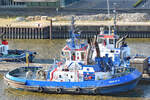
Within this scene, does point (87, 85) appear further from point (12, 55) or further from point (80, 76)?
point (12, 55)

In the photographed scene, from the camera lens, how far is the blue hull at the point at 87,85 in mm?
49062

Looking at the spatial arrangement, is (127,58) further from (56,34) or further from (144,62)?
(56,34)

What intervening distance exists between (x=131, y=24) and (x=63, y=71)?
31983mm

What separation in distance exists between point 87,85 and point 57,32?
102 feet

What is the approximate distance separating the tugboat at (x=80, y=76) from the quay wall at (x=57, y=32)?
27041 millimetres

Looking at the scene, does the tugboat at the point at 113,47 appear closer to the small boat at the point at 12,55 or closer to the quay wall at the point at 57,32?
the small boat at the point at 12,55

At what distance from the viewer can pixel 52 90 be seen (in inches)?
1961

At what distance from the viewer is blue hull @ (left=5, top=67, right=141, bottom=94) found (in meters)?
49.1

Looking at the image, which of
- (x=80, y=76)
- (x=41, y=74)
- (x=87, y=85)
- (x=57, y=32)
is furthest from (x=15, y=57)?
(x=57, y=32)

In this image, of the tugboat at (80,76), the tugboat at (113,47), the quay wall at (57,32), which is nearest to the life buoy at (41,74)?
the tugboat at (80,76)

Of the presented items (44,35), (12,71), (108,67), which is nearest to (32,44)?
(44,35)

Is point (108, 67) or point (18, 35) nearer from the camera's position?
point (108, 67)

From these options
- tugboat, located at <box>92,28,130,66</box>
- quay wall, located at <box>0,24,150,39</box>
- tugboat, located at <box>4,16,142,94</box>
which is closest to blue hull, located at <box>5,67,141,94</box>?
tugboat, located at <box>4,16,142,94</box>

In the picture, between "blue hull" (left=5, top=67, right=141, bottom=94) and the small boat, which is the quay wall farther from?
"blue hull" (left=5, top=67, right=141, bottom=94)
